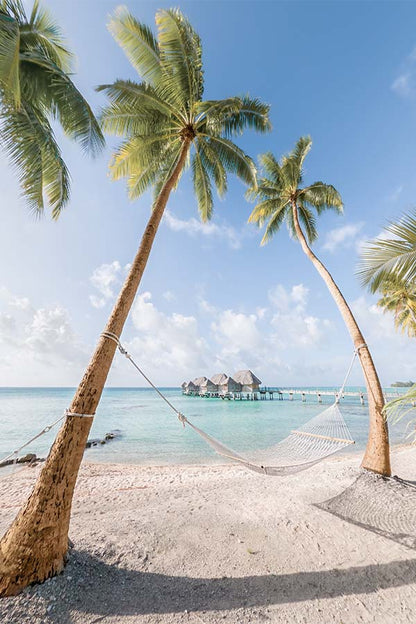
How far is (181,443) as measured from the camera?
10812 millimetres

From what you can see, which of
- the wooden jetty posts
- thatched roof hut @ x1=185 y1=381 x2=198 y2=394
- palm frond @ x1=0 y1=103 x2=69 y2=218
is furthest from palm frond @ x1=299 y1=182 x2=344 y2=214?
thatched roof hut @ x1=185 y1=381 x2=198 y2=394

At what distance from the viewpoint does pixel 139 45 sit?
3.82 m

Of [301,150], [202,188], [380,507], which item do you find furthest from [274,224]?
[380,507]

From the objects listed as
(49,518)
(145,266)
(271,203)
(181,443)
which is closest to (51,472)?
(49,518)

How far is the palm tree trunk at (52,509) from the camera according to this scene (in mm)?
1812

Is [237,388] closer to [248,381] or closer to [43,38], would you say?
[248,381]

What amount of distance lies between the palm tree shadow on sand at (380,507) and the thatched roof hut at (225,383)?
1203 inches

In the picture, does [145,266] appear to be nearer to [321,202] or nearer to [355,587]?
[355,587]

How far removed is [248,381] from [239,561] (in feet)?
103

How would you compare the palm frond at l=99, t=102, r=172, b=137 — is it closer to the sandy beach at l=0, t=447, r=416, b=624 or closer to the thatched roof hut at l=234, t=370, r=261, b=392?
the sandy beach at l=0, t=447, r=416, b=624

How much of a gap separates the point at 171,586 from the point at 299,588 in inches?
38.9

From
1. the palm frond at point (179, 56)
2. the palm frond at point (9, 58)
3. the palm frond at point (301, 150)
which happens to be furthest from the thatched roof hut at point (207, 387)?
the palm frond at point (9, 58)

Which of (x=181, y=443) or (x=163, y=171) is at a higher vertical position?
(x=163, y=171)

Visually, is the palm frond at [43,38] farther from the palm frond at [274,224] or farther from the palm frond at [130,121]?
the palm frond at [274,224]
